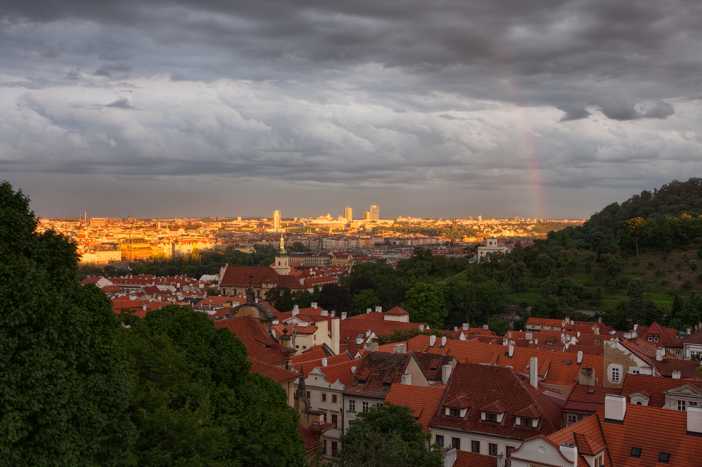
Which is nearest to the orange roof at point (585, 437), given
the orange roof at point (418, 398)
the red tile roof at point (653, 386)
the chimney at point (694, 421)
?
the chimney at point (694, 421)

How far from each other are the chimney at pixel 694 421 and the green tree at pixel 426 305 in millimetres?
56382

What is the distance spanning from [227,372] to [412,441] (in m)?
8.22

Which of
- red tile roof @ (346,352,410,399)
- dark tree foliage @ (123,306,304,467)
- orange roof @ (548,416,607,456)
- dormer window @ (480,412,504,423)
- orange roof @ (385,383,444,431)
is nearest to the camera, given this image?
dark tree foliage @ (123,306,304,467)

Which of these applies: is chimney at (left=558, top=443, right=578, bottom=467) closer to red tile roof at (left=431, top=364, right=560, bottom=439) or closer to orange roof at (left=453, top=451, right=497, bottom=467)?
orange roof at (left=453, top=451, right=497, bottom=467)

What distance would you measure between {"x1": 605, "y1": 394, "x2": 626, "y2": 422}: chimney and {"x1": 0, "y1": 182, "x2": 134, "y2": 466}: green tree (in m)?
19.1

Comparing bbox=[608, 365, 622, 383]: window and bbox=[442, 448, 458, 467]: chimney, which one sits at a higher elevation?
bbox=[608, 365, 622, 383]: window

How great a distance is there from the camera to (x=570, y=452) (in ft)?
86.3

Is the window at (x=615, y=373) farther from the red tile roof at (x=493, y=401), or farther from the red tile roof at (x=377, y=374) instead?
the red tile roof at (x=377, y=374)

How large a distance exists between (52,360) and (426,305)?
70.2 meters

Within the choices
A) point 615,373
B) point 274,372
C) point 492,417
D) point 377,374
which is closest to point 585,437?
point 492,417

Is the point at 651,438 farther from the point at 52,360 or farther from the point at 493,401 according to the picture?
the point at 52,360

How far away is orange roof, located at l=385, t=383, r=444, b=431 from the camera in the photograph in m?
37.5

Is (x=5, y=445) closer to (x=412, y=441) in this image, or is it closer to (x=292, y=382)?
(x=412, y=441)

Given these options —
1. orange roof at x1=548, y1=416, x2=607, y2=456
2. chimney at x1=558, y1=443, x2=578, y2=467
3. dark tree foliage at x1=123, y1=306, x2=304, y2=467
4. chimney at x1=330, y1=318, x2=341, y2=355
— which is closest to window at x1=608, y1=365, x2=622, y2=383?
orange roof at x1=548, y1=416, x2=607, y2=456
